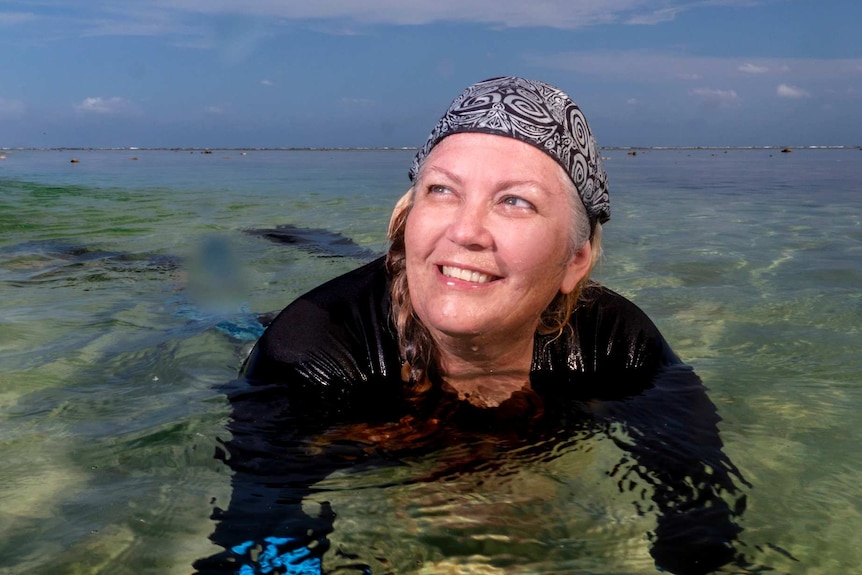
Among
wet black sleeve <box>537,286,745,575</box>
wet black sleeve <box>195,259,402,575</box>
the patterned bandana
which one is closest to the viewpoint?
wet black sleeve <box>537,286,745,575</box>

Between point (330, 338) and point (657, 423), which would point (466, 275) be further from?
point (657, 423)

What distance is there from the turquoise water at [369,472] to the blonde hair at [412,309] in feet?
1.69

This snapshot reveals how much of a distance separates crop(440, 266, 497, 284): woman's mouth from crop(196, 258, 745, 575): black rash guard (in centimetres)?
56

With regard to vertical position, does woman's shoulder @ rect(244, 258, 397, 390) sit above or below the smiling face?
below

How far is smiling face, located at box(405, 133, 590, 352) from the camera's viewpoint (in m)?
2.71

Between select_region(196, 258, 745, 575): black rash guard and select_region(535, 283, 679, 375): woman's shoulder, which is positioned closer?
select_region(196, 258, 745, 575): black rash guard

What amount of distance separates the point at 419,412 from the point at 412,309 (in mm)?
430

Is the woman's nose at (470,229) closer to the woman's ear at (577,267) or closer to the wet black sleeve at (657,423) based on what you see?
the woman's ear at (577,267)

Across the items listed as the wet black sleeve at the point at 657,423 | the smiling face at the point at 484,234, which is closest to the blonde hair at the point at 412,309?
the wet black sleeve at the point at 657,423

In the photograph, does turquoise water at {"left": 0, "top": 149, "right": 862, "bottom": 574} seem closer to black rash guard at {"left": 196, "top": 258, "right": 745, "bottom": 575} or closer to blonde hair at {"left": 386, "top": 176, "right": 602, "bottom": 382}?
black rash guard at {"left": 196, "top": 258, "right": 745, "bottom": 575}

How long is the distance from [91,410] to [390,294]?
1.65 meters

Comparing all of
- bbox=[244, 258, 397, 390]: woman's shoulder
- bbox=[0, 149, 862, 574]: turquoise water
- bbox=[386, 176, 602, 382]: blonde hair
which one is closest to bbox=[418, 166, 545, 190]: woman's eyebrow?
bbox=[386, 176, 602, 382]: blonde hair

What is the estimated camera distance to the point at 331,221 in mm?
13133

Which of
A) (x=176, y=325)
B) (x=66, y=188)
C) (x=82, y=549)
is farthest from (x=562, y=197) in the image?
(x=66, y=188)
